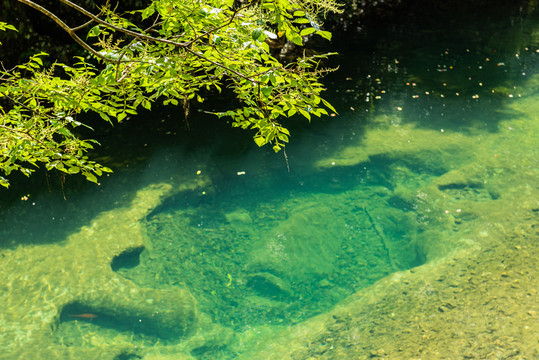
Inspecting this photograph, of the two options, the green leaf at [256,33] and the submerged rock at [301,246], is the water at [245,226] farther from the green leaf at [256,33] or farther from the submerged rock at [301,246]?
the green leaf at [256,33]

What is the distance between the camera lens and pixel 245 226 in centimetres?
613

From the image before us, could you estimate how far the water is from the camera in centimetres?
490

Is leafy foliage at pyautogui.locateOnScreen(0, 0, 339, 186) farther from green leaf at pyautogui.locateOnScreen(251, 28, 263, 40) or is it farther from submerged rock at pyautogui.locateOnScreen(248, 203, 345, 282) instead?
submerged rock at pyautogui.locateOnScreen(248, 203, 345, 282)

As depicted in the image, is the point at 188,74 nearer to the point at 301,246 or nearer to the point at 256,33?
the point at 256,33

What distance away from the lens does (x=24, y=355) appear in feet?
14.4

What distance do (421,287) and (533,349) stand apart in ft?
3.81

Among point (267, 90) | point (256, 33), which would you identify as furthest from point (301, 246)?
point (256, 33)

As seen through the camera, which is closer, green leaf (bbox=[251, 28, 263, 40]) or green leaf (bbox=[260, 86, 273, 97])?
green leaf (bbox=[251, 28, 263, 40])

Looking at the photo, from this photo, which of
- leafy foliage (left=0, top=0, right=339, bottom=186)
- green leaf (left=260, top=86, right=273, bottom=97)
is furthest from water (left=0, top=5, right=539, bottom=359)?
green leaf (left=260, top=86, right=273, bottom=97)

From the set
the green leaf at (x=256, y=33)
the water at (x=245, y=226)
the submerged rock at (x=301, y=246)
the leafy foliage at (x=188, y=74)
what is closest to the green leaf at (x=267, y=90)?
the leafy foliage at (x=188, y=74)

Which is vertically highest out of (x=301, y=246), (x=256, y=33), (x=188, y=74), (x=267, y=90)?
(x=256, y=33)

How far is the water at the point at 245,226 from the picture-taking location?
4.90m

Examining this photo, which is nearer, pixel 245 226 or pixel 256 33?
pixel 256 33

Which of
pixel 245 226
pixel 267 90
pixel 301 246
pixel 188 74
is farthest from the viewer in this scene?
pixel 245 226
